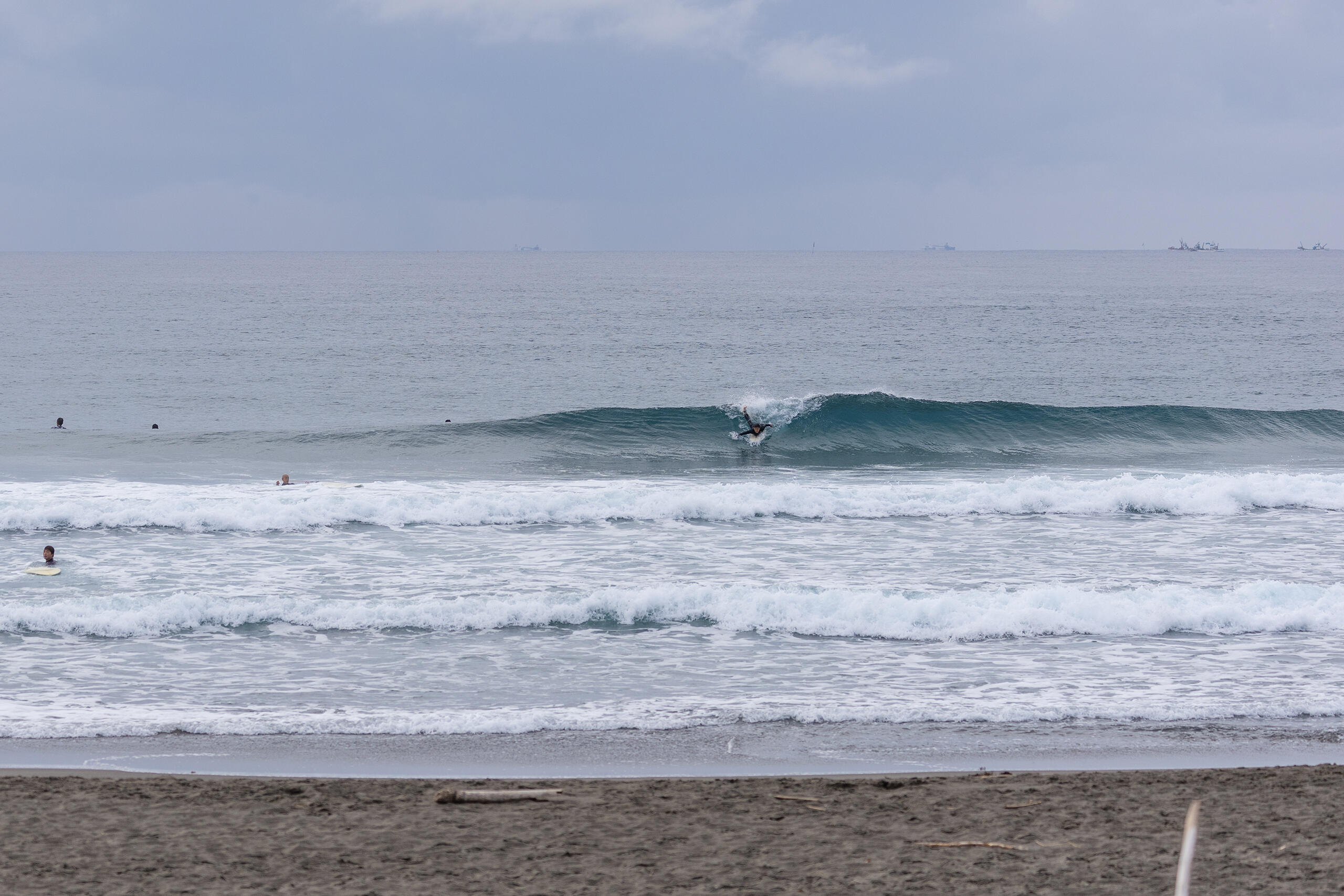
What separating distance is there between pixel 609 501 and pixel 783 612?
6.79 meters

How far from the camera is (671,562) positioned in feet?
52.4

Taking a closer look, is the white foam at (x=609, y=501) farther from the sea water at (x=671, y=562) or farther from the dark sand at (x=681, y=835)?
the dark sand at (x=681, y=835)

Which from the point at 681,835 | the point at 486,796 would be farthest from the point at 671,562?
the point at 681,835

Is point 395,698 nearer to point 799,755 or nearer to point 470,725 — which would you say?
point 470,725

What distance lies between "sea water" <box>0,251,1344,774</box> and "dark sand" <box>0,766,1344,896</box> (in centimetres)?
84

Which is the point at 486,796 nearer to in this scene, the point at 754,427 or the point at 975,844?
the point at 975,844

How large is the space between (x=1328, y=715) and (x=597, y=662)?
6.87m

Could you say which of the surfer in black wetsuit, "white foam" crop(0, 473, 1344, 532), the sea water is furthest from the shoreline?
the surfer in black wetsuit

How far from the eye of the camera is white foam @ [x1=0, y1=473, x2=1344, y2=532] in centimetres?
1811

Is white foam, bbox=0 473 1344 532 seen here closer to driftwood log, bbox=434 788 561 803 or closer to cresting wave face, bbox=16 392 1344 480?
cresting wave face, bbox=16 392 1344 480

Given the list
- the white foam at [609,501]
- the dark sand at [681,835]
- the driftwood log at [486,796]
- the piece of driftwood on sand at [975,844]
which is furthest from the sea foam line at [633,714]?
the white foam at [609,501]

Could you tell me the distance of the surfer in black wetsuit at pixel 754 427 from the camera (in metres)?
29.4

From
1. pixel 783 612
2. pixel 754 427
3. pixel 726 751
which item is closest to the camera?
pixel 726 751

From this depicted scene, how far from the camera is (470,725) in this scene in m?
9.56
